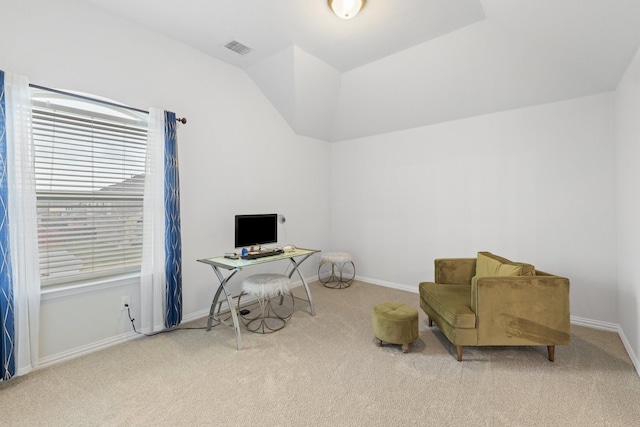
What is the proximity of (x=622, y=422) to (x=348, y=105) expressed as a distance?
4.10 meters

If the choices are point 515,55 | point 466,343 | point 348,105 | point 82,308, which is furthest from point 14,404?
point 515,55

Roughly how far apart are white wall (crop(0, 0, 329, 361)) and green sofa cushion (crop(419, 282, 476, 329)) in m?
2.27

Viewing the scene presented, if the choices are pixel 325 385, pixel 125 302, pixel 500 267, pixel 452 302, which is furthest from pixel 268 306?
pixel 500 267

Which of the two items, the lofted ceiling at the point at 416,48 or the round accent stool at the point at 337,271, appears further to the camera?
the round accent stool at the point at 337,271

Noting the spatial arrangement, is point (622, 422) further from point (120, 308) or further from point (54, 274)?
point (54, 274)

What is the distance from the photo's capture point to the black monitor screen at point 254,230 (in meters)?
3.29

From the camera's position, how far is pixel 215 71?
11.4 feet

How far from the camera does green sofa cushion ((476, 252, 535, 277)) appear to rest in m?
2.38

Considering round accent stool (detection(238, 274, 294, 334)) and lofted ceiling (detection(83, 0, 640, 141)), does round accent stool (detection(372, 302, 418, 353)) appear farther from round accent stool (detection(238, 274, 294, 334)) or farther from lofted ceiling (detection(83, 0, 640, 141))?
lofted ceiling (detection(83, 0, 640, 141))

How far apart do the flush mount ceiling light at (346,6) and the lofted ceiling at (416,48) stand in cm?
12

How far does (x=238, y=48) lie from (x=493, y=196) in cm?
352

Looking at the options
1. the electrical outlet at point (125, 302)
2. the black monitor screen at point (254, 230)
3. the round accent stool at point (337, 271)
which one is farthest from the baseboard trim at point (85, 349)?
the round accent stool at point (337, 271)

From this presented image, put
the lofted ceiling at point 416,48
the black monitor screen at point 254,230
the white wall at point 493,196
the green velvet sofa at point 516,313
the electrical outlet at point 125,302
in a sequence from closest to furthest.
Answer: the green velvet sofa at point 516,313 < the lofted ceiling at point 416,48 < the electrical outlet at point 125,302 < the white wall at point 493,196 < the black monitor screen at point 254,230

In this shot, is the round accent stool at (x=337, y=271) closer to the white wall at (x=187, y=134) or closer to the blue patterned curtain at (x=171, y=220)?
the white wall at (x=187, y=134)
